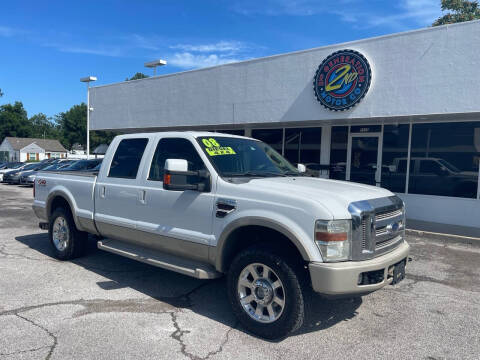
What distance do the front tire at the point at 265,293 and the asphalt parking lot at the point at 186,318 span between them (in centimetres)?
17

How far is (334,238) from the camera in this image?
326 cm

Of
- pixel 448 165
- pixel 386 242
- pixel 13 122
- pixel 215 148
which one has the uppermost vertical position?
pixel 13 122

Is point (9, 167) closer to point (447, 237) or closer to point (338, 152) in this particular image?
point (338, 152)

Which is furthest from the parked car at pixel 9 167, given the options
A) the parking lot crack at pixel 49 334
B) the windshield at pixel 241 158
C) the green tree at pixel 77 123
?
the green tree at pixel 77 123

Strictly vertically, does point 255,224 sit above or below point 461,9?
below

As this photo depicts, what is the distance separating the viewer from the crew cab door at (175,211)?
159 inches

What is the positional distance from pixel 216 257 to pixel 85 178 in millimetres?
2814

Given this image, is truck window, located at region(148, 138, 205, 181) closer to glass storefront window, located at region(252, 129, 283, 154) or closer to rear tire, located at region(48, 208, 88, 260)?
rear tire, located at region(48, 208, 88, 260)

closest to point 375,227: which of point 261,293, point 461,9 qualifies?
point 261,293

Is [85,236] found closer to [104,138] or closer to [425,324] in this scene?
[425,324]

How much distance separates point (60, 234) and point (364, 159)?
8943 mm

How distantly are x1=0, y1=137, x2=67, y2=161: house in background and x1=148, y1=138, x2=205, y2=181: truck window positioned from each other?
7882 centimetres

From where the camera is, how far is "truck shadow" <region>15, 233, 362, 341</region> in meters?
4.05

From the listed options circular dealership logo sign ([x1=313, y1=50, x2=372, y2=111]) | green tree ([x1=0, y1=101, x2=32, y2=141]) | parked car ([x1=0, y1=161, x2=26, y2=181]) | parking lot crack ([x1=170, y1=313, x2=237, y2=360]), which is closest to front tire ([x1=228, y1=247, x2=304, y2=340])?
parking lot crack ([x1=170, y1=313, x2=237, y2=360])
